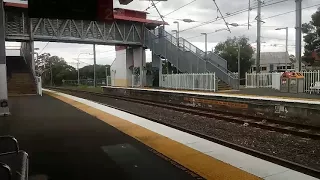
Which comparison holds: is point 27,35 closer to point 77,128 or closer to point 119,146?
point 77,128

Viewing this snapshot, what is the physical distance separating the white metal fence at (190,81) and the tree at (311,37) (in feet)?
74.8

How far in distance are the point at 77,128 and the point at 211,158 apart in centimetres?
571

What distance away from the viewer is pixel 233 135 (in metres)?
11.3

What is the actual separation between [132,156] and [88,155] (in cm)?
98

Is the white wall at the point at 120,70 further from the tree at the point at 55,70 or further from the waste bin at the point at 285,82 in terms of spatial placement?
the tree at the point at 55,70

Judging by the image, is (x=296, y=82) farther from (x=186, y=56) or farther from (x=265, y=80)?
(x=186, y=56)

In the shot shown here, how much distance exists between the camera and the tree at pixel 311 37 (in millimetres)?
45594

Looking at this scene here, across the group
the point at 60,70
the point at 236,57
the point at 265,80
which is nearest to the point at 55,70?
the point at 60,70

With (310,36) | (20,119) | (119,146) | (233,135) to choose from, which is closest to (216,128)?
(233,135)

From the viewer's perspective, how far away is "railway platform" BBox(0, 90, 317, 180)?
587 centimetres

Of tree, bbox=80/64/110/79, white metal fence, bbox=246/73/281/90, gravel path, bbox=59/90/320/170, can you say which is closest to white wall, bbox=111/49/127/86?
white metal fence, bbox=246/73/281/90

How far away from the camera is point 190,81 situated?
3381 cm

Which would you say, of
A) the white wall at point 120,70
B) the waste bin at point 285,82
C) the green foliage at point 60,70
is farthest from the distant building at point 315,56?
the green foliage at point 60,70

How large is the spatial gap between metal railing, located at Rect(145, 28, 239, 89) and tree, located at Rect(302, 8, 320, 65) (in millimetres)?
19675
